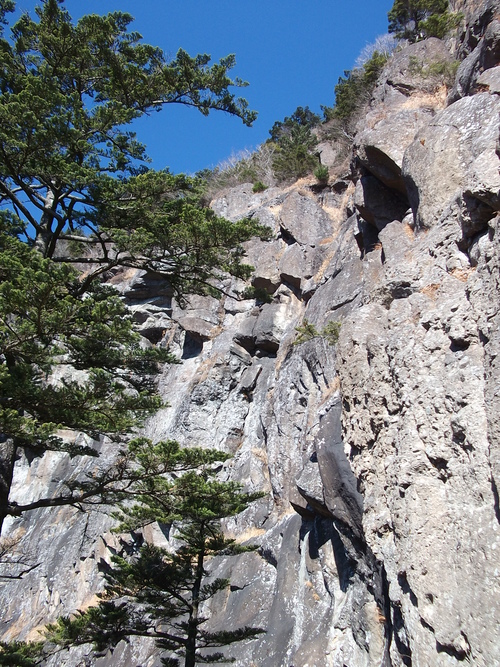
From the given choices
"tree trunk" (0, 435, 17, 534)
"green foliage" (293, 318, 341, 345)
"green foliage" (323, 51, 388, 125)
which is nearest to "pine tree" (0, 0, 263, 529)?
"tree trunk" (0, 435, 17, 534)

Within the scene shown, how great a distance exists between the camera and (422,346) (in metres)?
5.89

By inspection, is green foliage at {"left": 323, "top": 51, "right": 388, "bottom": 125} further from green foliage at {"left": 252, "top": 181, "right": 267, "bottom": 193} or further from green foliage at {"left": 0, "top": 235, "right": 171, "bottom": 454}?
green foliage at {"left": 0, "top": 235, "right": 171, "bottom": 454}

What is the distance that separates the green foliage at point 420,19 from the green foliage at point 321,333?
1200 centimetres

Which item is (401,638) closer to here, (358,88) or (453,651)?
(453,651)

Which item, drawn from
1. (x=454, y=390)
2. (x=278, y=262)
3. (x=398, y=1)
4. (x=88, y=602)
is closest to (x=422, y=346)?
(x=454, y=390)

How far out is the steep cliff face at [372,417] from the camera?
479 cm

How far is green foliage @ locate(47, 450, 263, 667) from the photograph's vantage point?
8141 mm

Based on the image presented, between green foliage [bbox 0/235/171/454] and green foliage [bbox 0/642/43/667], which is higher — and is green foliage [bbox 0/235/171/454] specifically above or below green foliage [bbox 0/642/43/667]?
above

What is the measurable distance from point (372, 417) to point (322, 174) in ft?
55.5

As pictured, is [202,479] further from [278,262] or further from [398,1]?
[398,1]

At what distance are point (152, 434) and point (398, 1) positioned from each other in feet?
73.5

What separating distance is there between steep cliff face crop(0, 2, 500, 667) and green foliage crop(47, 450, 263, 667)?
3.98ft

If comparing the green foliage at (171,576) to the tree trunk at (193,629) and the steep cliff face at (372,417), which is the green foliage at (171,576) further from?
the steep cliff face at (372,417)

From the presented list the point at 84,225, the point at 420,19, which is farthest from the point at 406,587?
→ the point at 420,19
